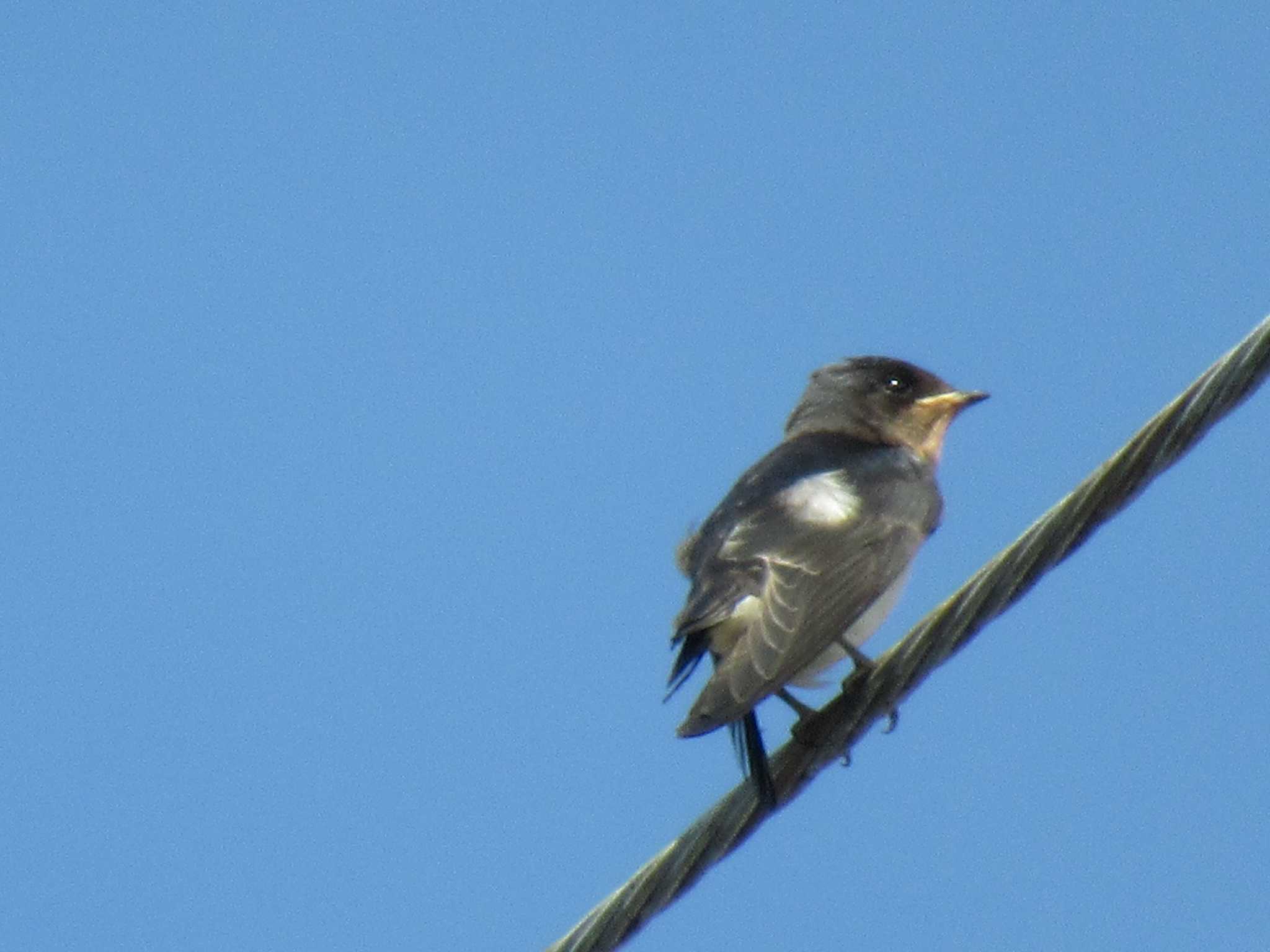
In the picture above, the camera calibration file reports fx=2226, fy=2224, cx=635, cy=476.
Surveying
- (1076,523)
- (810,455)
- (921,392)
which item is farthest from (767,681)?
(921,392)

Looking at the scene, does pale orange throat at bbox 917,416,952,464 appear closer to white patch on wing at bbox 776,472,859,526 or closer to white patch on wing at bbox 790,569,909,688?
white patch on wing at bbox 776,472,859,526

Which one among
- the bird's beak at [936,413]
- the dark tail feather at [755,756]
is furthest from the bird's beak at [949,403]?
the dark tail feather at [755,756]

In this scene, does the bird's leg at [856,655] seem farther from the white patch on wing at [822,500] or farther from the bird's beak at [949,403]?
the bird's beak at [949,403]

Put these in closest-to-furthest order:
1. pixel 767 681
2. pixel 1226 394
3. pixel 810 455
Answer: pixel 1226 394 → pixel 767 681 → pixel 810 455

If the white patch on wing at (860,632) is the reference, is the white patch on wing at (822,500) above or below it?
above

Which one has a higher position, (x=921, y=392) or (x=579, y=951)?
(x=921, y=392)

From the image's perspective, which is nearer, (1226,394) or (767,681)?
(1226,394)

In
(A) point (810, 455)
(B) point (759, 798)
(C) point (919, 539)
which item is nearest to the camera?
(B) point (759, 798)

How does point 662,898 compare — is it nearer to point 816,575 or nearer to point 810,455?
point 816,575

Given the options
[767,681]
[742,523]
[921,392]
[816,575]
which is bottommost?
[767,681]
